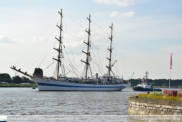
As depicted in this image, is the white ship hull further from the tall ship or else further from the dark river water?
the dark river water

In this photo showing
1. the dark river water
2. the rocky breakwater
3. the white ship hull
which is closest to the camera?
the rocky breakwater

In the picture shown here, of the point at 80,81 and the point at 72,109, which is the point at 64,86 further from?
the point at 72,109

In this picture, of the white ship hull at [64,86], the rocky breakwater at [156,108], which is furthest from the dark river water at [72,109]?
the white ship hull at [64,86]

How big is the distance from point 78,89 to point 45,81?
14662 mm

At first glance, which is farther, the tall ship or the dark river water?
the tall ship

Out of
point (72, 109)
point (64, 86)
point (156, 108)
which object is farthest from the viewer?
point (64, 86)

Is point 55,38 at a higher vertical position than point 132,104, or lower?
higher

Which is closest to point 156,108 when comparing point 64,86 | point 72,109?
point 72,109

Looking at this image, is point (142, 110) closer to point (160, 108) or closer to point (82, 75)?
point (160, 108)

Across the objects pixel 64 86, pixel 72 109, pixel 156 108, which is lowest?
pixel 72 109

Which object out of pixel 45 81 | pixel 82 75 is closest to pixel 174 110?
pixel 45 81

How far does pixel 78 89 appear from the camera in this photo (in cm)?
10931

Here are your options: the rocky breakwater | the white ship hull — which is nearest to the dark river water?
the rocky breakwater

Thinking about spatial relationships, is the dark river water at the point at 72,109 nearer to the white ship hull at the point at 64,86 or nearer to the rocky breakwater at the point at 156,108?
the rocky breakwater at the point at 156,108
